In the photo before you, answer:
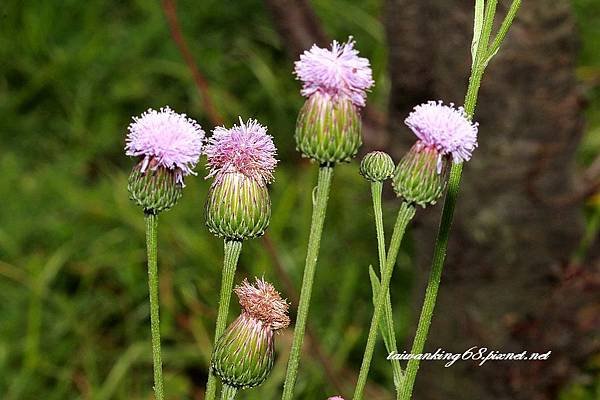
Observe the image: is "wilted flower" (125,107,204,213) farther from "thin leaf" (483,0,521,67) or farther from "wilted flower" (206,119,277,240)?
"thin leaf" (483,0,521,67)

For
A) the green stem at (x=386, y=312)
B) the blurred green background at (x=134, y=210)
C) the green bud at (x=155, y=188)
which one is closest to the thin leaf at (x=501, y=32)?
the green stem at (x=386, y=312)

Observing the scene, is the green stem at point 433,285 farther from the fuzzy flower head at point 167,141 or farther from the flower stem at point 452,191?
the fuzzy flower head at point 167,141

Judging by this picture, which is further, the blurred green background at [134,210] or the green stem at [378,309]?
the blurred green background at [134,210]

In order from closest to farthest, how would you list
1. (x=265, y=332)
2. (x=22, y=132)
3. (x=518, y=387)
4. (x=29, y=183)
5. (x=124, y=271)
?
(x=265, y=332), (x=518, y=387), (x=124, y=271), (x=29, y=183), (x=22, y=132)

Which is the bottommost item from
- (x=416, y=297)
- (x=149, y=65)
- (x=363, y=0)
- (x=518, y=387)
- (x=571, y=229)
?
(x=518, y=387)

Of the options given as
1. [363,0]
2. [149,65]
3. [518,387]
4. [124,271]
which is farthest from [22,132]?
[518,387]

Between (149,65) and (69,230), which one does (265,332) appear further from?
(149,65)
